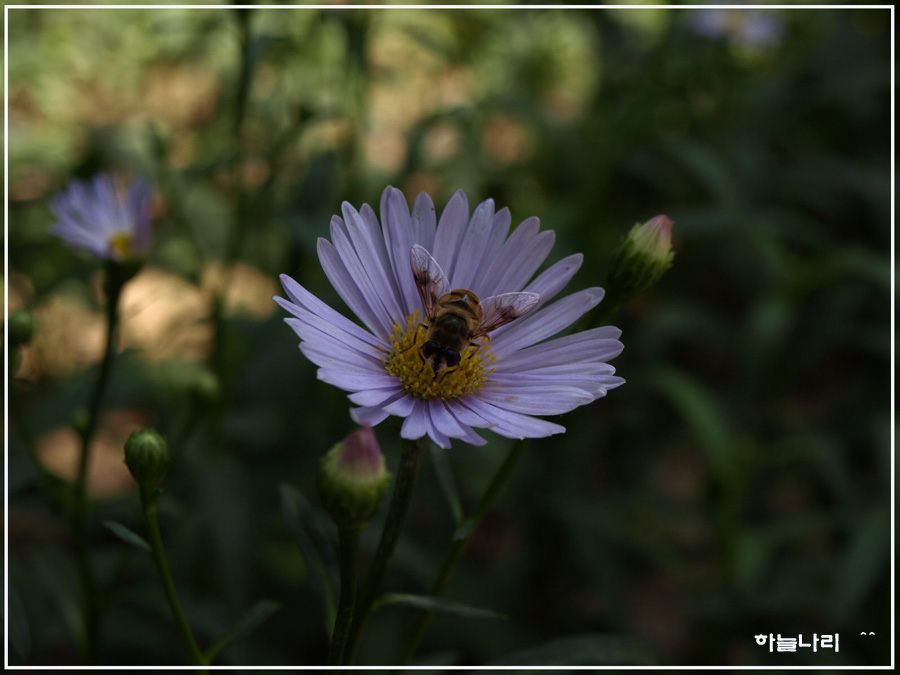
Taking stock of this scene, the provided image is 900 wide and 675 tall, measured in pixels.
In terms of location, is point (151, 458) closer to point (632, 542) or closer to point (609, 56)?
point (632, 542)

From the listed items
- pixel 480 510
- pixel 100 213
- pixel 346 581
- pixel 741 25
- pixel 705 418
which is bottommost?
pixel 346 581

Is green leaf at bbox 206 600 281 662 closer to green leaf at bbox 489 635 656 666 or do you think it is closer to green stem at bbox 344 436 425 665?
green stem at bbox 344 436 425 665

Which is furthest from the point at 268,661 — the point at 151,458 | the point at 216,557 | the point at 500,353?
the point at 500,353

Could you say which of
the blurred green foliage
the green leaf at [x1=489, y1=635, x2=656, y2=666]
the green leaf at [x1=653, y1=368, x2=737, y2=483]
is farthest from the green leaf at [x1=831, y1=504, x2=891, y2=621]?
the green leaf at [x1=489, y1=635, x2=656, y2=666]

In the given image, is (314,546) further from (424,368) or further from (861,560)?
(861,560)

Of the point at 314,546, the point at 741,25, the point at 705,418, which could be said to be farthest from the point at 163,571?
the point at 741,25
